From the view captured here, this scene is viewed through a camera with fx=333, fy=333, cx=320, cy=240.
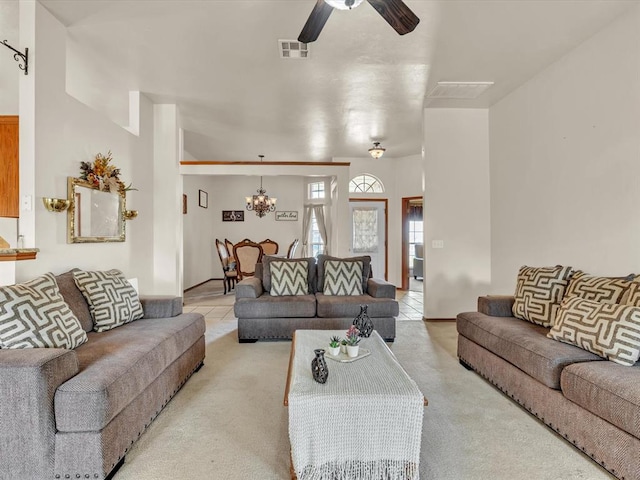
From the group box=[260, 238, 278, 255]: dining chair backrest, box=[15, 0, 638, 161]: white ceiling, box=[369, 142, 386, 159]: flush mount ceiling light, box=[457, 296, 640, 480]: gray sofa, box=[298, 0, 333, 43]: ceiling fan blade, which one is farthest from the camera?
box=[260, 238, 278, 255]: dining chair backrest

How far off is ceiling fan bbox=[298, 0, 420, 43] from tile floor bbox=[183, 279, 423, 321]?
362 centimetres

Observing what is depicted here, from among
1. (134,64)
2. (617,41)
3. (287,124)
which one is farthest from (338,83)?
(617,41)

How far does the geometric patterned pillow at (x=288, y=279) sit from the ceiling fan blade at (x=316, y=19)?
8.12ft

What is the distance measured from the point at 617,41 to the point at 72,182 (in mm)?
4575

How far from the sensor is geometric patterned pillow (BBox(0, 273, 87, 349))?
1.68m

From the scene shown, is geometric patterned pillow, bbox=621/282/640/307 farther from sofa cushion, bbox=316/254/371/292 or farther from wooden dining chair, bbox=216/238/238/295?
wooden dining chair, bbox=216/238/238/295

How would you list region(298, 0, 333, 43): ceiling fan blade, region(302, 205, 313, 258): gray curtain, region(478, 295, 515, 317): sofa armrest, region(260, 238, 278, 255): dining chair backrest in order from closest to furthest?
region(298, 0, 333, 43): ceiling fan blade < region(478, 295, 515, 317): sofa armrest < region(260, 238, 278, 255): dining chair backrest < region(302, 205, 313, 258): gray curtain

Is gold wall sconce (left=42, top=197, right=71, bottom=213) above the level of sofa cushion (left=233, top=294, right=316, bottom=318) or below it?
above

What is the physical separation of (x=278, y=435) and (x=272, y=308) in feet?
5.55

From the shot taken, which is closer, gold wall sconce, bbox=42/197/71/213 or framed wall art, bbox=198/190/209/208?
gold wall sconce, bbox=42/197/71/213

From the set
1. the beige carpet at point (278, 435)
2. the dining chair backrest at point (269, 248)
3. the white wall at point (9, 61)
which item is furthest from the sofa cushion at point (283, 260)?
the dining chair backrest at point (269, 248)

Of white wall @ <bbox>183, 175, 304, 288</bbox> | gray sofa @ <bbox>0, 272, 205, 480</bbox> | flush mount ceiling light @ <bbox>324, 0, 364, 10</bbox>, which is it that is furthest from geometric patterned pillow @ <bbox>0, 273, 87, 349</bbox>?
white wall @ <bbox>183, 175, 304, 288</bbox>

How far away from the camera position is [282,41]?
2.90 metres

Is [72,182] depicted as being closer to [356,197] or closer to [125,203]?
[125,203]
